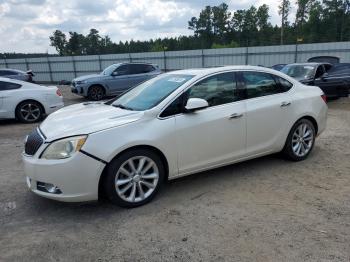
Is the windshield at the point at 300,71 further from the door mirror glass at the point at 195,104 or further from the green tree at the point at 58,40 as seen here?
the green tree at the point at 58,40

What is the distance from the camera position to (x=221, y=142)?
4.56m

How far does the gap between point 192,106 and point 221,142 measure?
703 mm

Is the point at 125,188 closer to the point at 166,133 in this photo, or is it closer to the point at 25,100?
the point at 166,133

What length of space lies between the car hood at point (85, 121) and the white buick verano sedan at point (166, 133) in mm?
12

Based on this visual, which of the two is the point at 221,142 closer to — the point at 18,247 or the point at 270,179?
the point at 270,179

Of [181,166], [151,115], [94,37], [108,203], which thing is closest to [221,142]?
[181,166]

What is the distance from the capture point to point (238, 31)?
85625 mm

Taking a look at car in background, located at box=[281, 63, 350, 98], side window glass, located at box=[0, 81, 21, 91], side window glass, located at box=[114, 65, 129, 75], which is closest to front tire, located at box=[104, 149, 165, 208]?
side window glass, located at box=[0, 81, 21, 91]

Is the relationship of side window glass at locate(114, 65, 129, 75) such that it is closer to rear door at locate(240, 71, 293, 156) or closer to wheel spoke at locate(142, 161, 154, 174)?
rear door at locate(240, 71, 293, 156)

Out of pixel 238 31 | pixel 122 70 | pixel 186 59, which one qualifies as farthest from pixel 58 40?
pixel 122 70

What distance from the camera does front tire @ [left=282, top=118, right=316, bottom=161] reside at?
17.6 ft

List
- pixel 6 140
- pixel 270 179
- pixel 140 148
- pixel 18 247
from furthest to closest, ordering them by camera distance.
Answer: pixel 6 140 < pixel 270 179 < pixel 140 148 < pixel 18 247

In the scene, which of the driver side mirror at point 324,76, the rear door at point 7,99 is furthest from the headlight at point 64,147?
the driver side mirror at point 324,76

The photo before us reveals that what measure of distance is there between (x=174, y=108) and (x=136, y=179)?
0.98m
